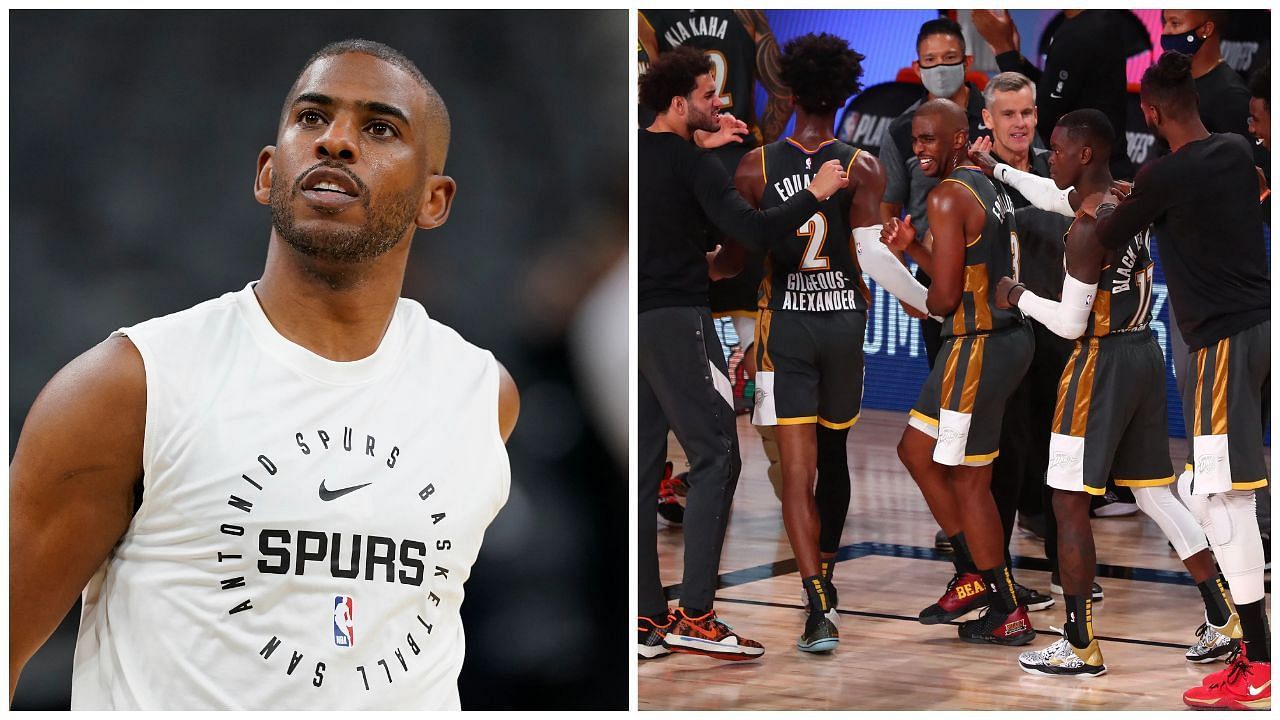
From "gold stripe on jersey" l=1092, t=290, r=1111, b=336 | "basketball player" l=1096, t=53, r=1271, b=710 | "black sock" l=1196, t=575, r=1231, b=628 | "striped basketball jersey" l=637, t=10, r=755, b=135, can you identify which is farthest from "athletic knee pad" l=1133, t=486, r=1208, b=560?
"striped basketball jersey" l=637, t=10, r=755, b=135

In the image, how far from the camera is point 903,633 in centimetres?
471

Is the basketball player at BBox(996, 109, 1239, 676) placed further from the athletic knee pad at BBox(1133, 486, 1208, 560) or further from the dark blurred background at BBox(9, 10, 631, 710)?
the dark blurred background at BBox(9, 10, 631, 710)

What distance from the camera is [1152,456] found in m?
4.24

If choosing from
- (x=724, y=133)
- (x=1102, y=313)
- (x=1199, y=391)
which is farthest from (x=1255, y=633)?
(x=724, y=133)

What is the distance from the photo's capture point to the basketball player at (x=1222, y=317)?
3855mm

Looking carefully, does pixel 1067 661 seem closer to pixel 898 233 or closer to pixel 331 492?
pixel 898 233

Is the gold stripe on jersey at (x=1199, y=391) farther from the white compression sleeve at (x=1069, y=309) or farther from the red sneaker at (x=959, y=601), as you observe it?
the red sneaker at (x=959, y=601)

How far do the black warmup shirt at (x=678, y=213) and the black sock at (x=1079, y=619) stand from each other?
1368 mm

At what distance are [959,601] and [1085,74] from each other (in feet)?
5.90

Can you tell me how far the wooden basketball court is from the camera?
4.02m

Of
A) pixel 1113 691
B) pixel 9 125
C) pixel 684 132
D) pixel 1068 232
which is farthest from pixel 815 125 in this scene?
pixel 9 125

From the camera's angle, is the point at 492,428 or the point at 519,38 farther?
the point at 519,38

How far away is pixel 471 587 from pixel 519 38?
122cm

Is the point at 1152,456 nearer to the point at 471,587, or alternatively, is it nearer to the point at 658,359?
the point at 658,359
